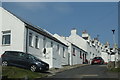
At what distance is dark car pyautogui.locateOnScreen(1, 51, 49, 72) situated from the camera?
24219mm

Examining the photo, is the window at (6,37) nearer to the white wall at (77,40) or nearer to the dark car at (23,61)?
the dark car at (23,61)

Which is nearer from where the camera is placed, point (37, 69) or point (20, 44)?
point (37, 69)

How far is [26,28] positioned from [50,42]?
299 inches

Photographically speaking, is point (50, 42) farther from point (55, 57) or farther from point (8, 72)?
point (8, 72)

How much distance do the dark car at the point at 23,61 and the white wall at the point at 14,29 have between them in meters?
4.52

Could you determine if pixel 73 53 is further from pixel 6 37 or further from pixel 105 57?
pixel 105 57

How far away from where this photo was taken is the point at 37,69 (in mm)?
24125

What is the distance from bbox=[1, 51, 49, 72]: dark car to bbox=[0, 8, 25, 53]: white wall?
4522mm

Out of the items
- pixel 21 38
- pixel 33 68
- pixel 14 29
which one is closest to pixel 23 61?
pixel 33 68

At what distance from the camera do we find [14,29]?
31125 mm

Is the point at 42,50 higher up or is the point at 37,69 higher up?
the point at 42,50

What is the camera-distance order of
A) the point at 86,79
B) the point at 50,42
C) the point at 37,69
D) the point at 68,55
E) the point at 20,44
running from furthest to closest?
the point at 68,55, the point at 50,42, the point at 20,44, the point at 37,69, the point at 86,79

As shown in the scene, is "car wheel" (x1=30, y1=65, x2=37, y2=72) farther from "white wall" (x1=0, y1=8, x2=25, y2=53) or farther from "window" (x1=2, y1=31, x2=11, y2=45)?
"window" (x1=2, y1=31, x2=11, y2=45)

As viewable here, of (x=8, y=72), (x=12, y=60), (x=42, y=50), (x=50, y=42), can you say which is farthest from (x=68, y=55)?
(x=8, y=72)
